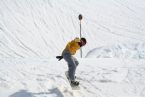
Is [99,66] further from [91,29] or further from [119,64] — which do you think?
[91,29]

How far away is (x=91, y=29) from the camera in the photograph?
24.6m

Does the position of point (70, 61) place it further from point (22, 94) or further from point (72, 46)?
point (22, 94)

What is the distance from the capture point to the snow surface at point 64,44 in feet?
30.0

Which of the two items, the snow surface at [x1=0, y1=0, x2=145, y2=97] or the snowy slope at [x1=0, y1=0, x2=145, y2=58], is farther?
the snowy slope at [x1=0, y1=0, x2=145, y2=58]

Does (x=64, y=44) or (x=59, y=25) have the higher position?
(x=59, y=25)

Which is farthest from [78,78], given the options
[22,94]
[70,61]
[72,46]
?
[22,94]

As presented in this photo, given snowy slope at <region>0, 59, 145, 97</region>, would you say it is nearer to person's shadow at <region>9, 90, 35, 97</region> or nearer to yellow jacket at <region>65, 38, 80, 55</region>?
person's shadow at <region>9, 90, 35, 97</region>

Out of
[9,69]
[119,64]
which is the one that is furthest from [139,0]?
[9,69]

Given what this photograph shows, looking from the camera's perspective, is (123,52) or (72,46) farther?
(123,52)

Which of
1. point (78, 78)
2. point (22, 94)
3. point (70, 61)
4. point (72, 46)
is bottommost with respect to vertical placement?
point (22, 94)

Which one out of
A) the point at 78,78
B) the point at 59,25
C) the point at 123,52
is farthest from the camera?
the point at 59,25

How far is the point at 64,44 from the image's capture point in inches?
877

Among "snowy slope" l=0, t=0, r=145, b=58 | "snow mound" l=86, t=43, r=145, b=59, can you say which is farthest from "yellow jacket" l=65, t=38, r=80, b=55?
"snowy slope" l=0, t=0, r=145, b=58

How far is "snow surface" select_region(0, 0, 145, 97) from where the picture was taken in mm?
9156
